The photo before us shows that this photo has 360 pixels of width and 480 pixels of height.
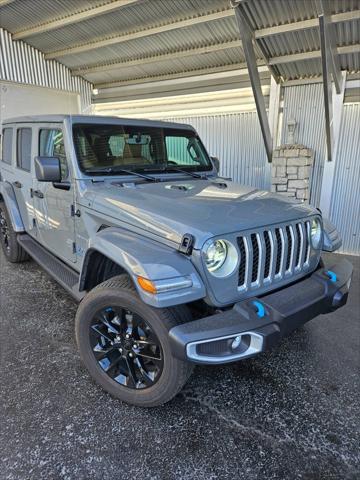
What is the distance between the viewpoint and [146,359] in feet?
6.87

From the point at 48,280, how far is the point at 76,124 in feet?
7.16

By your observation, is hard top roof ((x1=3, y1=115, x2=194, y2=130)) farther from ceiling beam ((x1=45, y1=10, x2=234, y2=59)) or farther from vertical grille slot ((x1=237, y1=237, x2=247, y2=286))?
ceiling beam ((x1=45, y1=10, x2=234, y2=59))

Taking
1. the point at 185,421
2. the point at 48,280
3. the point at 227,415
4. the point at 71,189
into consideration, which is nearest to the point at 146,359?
the point at 185,421

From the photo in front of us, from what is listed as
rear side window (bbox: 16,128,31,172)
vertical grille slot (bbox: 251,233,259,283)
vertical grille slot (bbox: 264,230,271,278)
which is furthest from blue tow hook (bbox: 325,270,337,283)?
rear side window (bbox: 16,128,31,172)

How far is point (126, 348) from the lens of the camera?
2.17 metres

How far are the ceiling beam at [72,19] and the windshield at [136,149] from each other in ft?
10.5

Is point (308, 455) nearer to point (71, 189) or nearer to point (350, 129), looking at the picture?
point (71, 189)

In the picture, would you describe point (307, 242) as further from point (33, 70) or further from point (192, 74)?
point (33, 70)

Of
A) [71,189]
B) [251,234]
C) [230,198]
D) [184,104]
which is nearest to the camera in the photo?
[251,234]

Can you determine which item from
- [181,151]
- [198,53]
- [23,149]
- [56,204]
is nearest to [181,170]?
[181,151]

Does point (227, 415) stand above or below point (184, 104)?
below

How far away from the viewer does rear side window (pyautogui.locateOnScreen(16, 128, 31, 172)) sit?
372cm

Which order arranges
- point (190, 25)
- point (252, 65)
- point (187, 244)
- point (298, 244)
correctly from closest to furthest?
point (187, 244), point (298, 244), point (252, 65), point (190, 25)

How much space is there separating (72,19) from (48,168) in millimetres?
5015
